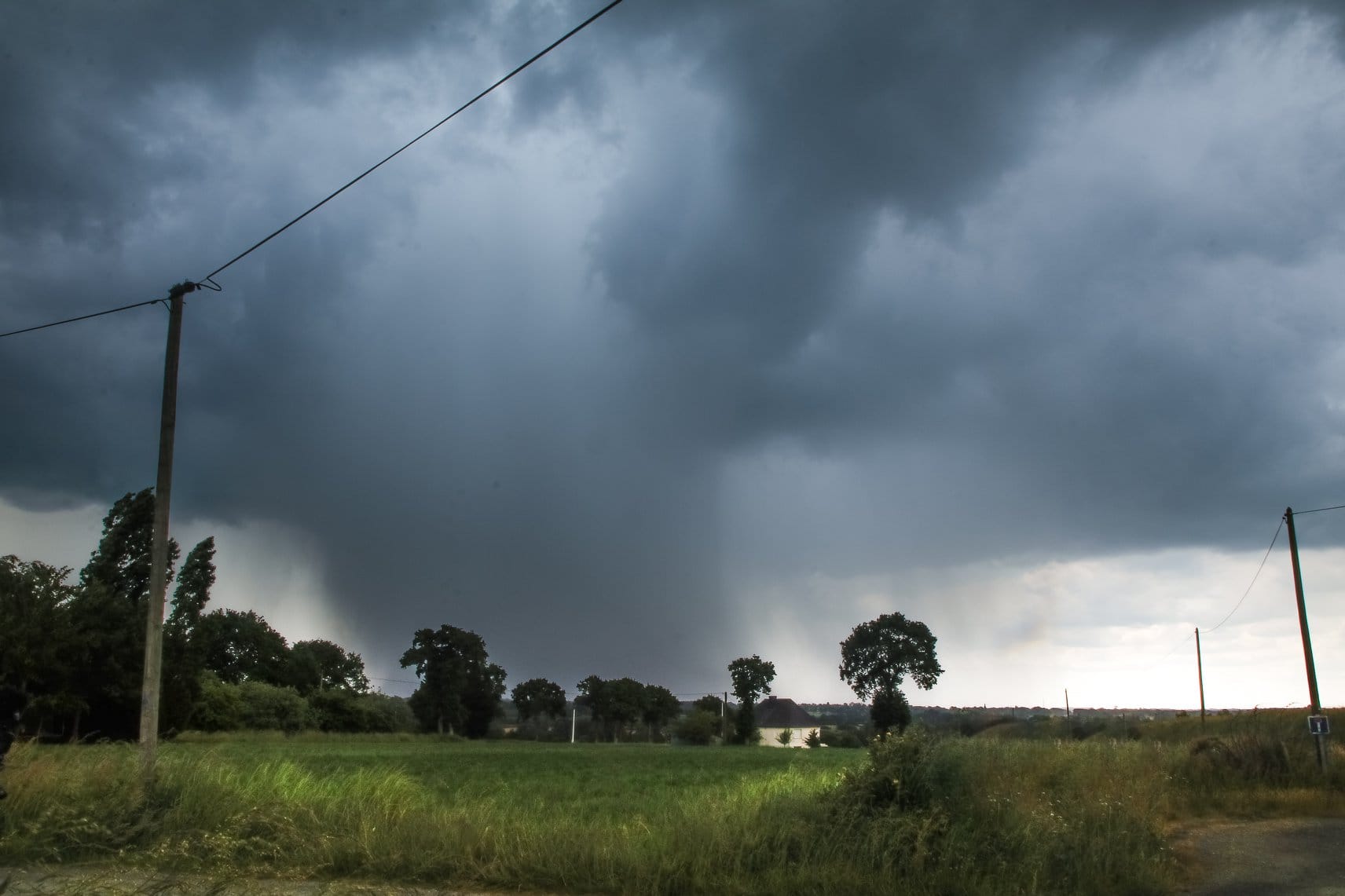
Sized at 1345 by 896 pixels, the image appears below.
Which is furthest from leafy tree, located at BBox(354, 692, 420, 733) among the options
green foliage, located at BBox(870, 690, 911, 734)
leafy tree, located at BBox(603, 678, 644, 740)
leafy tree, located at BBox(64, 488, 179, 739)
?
A: green foliage, located at BBox(870, 690, 911, 734)

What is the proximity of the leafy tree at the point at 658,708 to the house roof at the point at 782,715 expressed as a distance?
14126 millimetres

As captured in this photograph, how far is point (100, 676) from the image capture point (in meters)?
49.8

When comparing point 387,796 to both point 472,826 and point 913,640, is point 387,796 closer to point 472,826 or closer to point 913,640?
point 472,826

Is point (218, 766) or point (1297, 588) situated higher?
point (1297, 588)

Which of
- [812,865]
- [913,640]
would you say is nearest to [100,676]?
[812,865]

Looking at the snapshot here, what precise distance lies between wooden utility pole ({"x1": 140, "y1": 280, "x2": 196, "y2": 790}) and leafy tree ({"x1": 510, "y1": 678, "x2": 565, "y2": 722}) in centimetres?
9903

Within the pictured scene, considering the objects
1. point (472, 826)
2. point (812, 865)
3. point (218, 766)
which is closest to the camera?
point (812, 865)

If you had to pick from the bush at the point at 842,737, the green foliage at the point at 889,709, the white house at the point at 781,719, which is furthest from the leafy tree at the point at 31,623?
the white house at the point at 781,719

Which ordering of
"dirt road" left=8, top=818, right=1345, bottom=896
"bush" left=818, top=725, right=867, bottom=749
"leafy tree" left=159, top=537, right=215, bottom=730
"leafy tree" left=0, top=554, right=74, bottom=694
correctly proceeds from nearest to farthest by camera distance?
"dirt road" left=8, top=818, right=1345, bottom=896 → "leafy tree" left=0, top=554, right=74, bottom=694 → "leafy tree" left=159, top=537, right=215, bottom=730 → "bush" left=818, top=725, right=867, bottom=749

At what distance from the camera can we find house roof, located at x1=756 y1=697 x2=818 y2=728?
12241cm

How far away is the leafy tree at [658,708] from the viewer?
10975 centimetres

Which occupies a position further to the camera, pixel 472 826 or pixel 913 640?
pixel 913 640

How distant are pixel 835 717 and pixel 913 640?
3876 centimetres

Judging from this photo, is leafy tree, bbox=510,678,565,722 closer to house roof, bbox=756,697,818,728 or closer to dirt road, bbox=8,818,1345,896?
house roof, bbox=756,697,818,728
